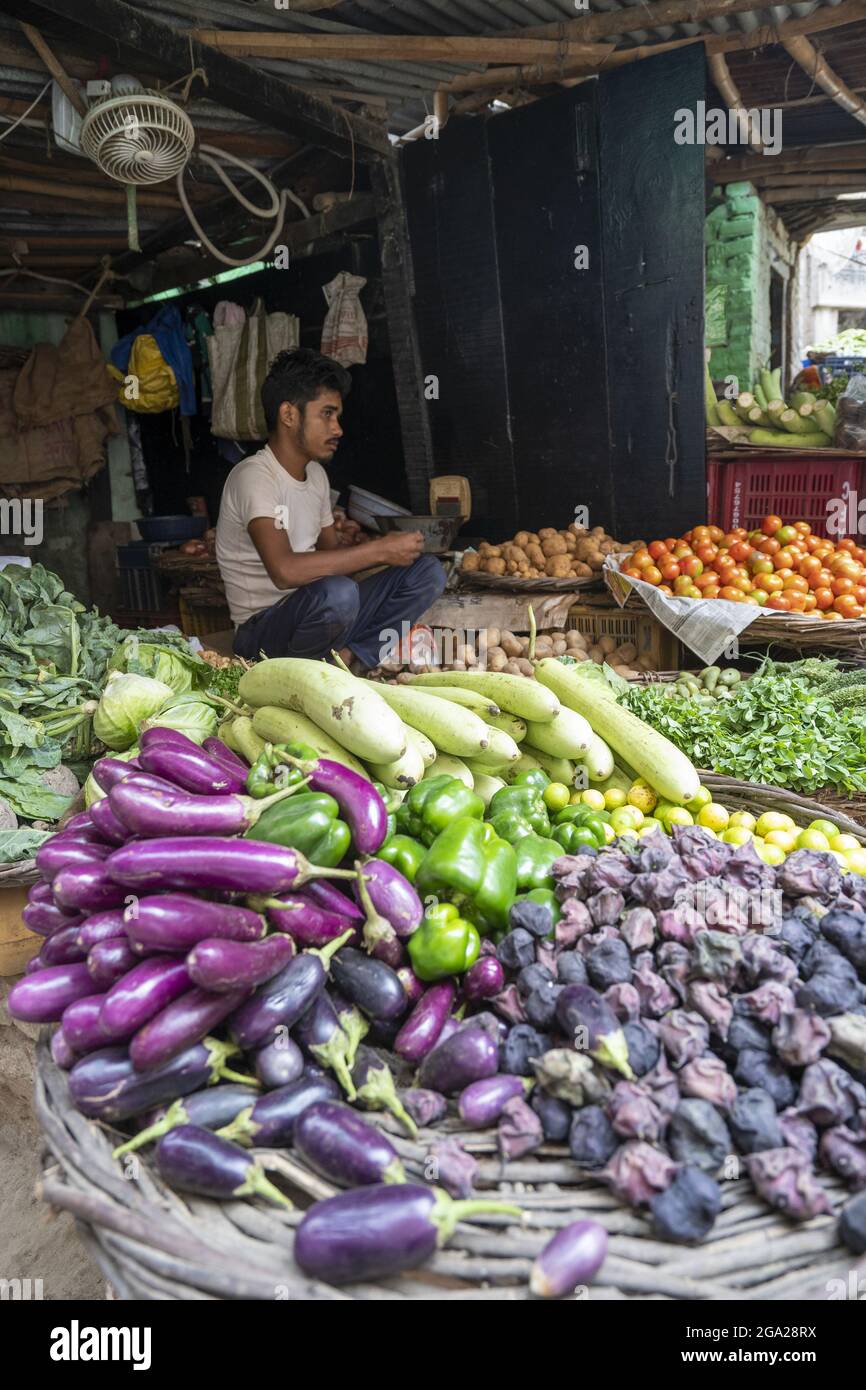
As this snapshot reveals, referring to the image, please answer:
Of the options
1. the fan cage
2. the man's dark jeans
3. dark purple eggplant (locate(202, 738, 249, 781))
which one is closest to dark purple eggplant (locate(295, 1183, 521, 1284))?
dark purple eggplant (locate(202, 738, 249, 781))

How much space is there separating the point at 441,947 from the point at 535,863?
376 mm

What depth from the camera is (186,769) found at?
189 cm

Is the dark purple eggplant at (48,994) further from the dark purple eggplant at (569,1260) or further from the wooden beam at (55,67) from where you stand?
the wooden beam at (55,67)

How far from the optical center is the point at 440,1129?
1.46 m

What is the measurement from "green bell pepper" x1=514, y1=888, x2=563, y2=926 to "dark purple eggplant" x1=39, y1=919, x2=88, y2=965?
0.86 meters

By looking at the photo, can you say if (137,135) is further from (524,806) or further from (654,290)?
(524,806)

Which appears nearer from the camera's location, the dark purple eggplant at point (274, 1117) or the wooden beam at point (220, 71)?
the dark purple eggplant at point (274, 1117)

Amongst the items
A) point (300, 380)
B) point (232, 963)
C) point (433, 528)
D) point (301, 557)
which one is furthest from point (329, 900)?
point (433, 528)

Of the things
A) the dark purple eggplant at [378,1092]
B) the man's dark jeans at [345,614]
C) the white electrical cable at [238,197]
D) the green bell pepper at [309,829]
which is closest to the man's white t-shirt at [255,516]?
the man's dark jeans at [345,614]

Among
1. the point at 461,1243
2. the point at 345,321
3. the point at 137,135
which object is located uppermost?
the point at 137,135

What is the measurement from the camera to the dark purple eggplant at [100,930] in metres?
1.58

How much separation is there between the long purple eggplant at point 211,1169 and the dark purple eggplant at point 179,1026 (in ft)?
0.40
